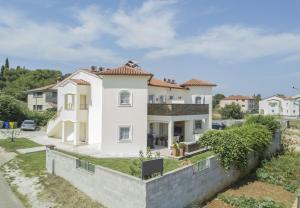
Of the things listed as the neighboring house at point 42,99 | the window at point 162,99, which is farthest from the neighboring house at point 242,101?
the window at point 162,99

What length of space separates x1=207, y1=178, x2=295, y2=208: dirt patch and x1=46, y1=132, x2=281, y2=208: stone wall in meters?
0.61

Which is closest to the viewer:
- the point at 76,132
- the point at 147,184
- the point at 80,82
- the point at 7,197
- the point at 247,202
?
the point at 147,184

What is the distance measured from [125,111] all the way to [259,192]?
11.3m

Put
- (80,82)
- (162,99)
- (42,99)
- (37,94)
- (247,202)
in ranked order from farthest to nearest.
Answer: (37,94), (42,99), (162,99), (80,82), (247,202)

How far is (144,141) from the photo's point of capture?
23.2 meters

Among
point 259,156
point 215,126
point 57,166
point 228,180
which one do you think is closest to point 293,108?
point 215,126

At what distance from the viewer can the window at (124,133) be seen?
22781 millimetres

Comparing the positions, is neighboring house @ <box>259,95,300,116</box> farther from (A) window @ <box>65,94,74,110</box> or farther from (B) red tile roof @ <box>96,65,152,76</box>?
(B) red tile roof @ <box>96,65,152,76</box>

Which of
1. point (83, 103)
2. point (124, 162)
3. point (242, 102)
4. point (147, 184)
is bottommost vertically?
point (124, 162)

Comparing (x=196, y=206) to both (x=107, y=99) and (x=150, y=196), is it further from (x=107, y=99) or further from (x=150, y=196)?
(x=107, y=99)

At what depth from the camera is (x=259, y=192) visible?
18188 mm

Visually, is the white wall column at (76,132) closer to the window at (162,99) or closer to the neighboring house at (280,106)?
the window at (162,99)

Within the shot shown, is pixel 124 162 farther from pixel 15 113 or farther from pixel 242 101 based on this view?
pixel 242 101

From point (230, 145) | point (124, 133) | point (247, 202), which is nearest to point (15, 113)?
point (124, 133)
